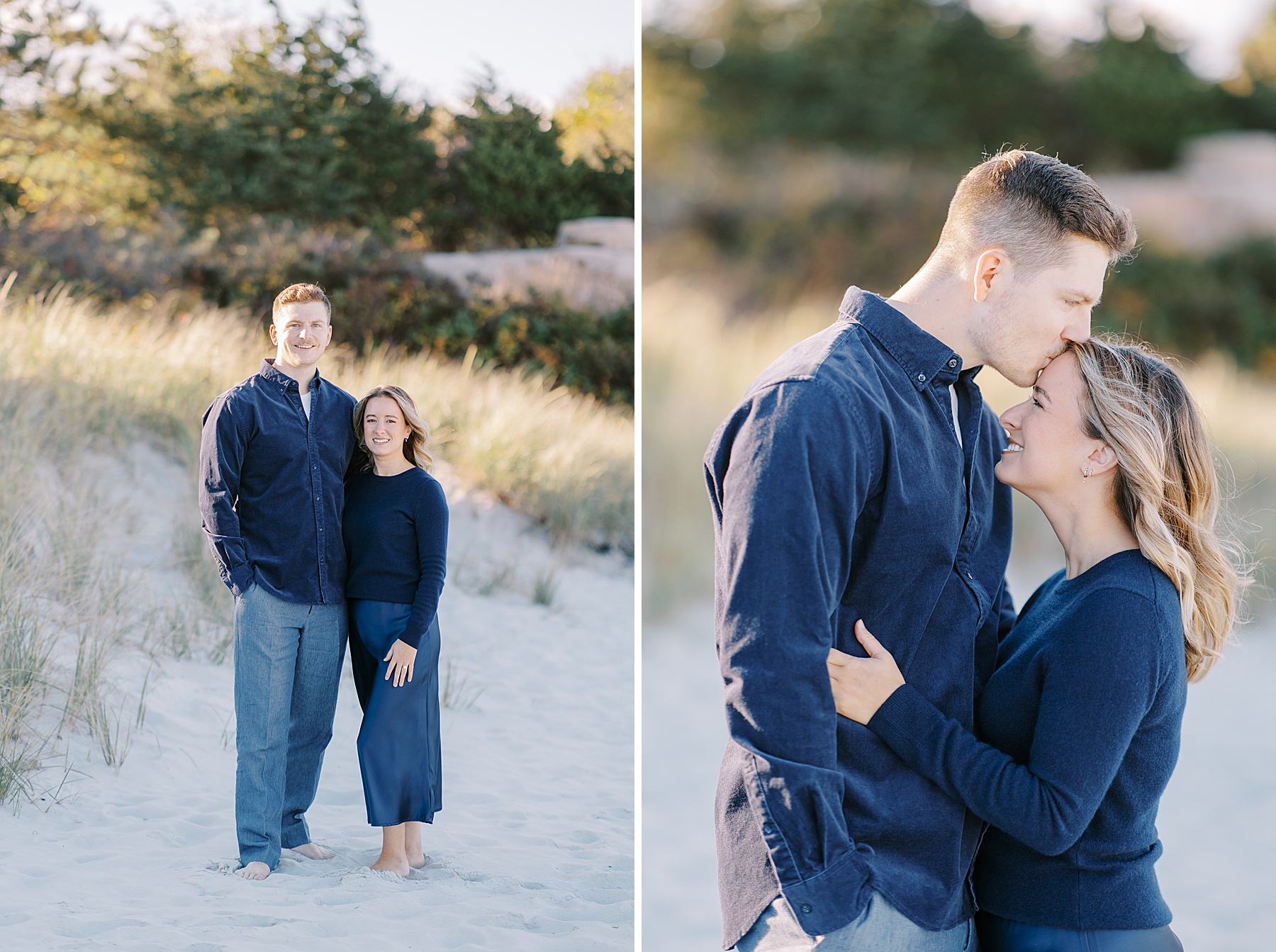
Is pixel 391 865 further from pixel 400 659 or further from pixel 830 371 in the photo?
pixel 830 371

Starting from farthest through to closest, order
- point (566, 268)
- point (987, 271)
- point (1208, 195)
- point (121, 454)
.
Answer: point (1208, 195) → point (566, 268) → point (121, 454) → point (987, 271)

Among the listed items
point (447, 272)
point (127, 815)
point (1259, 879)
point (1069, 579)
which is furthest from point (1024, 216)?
point (447, 272)

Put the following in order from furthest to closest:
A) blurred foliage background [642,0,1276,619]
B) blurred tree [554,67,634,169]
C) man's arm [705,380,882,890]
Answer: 1. blurred foliage background [642,0,1276,619]
2. blurred tree [554,67,634,169]
3. man's arm [705,380,882,890]

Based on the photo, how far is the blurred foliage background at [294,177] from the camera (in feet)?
18.3

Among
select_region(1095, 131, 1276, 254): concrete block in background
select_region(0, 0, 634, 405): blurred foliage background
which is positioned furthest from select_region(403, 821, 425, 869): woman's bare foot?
select_region(1095, 131, 1276, 254): concrete block in background

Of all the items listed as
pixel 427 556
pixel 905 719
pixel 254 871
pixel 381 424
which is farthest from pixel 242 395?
pixel 905 719

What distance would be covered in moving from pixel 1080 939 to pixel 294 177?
6160mm

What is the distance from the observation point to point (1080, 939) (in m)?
1.43

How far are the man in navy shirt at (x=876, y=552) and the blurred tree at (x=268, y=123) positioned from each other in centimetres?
561

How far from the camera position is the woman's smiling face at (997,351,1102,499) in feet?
4.91

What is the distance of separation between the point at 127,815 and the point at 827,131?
11220 millimetres

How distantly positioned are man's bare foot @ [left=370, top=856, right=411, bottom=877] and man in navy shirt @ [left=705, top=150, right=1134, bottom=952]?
1804 mm

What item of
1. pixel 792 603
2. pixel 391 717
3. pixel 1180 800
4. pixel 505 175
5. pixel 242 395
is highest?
pixel 505 175

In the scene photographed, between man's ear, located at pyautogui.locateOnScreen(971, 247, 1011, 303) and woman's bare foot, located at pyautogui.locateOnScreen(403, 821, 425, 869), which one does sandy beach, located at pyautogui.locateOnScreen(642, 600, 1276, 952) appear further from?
man's ear, located at pyautogui.locateOnScreen(971, 247, 1011, 303)
